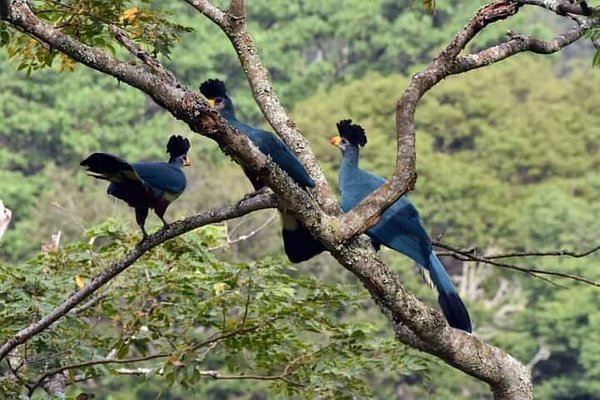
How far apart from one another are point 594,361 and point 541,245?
3.62 metres

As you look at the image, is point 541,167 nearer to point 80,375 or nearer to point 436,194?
point 436,194

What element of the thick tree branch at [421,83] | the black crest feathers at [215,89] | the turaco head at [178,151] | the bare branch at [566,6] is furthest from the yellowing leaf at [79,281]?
the bare branch at [566,6]

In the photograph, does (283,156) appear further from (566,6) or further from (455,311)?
(566,6)

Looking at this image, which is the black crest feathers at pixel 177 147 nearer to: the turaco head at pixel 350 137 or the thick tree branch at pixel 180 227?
the turaco head at pixel 350 137

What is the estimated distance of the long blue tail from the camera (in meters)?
3.83

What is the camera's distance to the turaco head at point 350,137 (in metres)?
4.45

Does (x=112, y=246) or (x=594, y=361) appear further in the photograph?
(x=594, y=361)

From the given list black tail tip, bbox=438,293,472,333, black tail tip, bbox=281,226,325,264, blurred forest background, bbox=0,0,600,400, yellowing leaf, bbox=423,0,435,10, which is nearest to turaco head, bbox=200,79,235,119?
black tail tip, bbox=281,226,325,264

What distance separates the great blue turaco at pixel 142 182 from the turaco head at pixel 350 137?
628 mm

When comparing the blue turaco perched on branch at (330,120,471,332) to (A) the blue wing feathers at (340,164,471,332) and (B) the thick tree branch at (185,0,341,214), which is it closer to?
(A) the blue wing feathers at (340,164,471,332)

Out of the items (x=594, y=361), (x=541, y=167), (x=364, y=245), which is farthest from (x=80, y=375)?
(x=541, y=167)

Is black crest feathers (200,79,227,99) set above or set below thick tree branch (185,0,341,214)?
above

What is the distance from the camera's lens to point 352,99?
25.0 metres

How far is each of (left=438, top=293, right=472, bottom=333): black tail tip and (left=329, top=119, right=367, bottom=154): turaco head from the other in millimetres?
759
